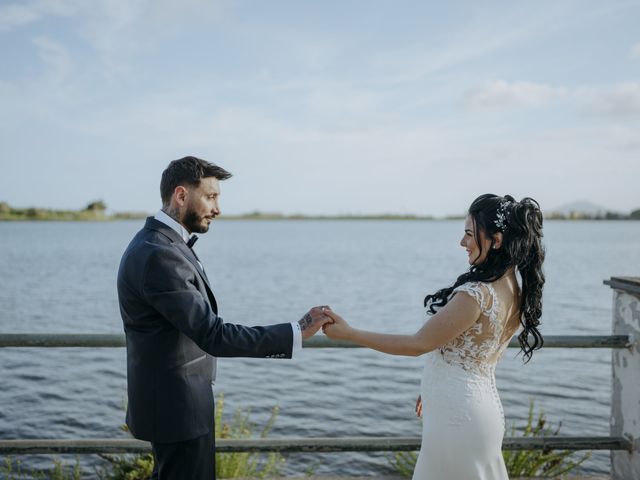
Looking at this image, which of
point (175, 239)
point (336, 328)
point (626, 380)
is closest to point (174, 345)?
point (175, 239)

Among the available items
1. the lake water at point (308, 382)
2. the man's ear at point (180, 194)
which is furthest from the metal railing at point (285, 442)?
the lake water at point (308, 382)

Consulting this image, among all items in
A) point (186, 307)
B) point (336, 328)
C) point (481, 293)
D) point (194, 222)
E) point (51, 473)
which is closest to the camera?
point (186, 307)

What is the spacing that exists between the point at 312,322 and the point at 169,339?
746mm

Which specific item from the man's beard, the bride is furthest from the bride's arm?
the man's beard

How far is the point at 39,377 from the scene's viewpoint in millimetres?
14336

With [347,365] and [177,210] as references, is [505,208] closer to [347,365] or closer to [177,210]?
[177,210]

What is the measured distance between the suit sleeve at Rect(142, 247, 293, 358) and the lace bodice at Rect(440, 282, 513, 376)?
0.96m

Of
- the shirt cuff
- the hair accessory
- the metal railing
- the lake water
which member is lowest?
the lake water

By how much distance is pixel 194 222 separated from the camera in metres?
3.20

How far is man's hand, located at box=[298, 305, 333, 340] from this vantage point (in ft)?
10.6

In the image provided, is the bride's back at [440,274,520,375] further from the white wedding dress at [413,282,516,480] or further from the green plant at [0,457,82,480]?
the green plant at [0,457,82,480]

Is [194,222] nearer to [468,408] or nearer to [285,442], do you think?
[285,442]

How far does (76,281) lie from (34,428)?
26.6 m

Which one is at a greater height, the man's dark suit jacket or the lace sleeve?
the lace sleeve
